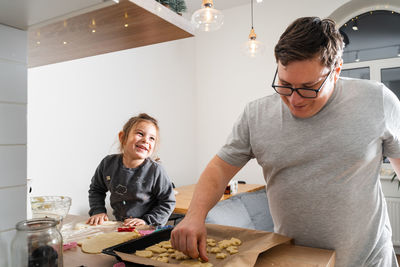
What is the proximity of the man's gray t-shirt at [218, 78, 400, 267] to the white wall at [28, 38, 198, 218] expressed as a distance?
1.91m

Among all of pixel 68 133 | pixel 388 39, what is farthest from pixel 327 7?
pixel 68 133

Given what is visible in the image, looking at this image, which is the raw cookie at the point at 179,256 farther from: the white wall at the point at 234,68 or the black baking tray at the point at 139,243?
the white wall at the point at 234,68

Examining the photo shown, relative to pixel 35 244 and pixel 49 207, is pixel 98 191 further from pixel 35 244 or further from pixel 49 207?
pixel 35 244

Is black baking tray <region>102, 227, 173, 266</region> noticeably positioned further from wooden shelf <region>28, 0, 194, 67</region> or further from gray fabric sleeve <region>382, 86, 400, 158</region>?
gray fabric sleeve <region>382, 86, 400, 158</region>

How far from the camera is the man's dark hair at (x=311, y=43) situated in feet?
3.00

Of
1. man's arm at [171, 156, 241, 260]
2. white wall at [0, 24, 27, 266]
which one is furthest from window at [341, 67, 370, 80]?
white wall at [0, 24, 27, 266]

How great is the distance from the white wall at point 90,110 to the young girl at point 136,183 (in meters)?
0.81

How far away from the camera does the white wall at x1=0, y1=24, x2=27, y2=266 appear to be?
803 millimetres

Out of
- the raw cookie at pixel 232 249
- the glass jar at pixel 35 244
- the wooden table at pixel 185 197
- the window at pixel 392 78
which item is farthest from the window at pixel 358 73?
the glass jar at pixel 35 244

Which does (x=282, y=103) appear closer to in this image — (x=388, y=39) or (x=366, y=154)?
(x=366, y=154)

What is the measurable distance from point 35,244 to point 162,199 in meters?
1.16

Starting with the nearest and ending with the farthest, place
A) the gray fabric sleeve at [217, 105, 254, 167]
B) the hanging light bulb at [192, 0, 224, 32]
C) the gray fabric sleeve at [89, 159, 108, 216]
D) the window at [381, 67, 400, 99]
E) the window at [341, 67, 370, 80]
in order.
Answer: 1. the gray fabric sleeve at [217, 105, 254, 167]
2. the gray fabric sleeve at [89, 159, 108, 216]
3. the hanging light bulb at [192, 0, 224, 32]
4. the window at [381, 67, 400, 99]
5. the window at [341, 67, 370, 80]

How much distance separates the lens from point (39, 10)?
753 millimetres

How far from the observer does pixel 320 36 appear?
92cm
